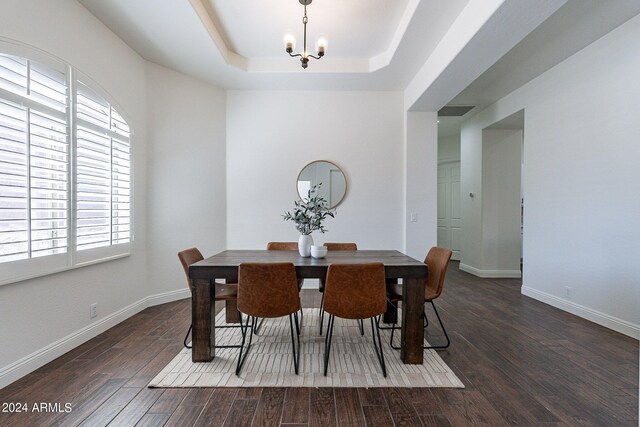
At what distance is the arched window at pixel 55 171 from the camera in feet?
6.04

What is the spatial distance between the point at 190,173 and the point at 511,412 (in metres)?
3.94

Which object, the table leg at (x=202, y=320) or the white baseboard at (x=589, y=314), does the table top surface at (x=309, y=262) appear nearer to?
the table leg at (x=202, y=320)

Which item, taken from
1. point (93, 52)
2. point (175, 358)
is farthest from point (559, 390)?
point (93, 52)

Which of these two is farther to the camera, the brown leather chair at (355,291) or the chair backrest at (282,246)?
the chair backrest at (282,246)

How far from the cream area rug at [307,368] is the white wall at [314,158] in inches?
70.7

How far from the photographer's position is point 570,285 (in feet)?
10.7

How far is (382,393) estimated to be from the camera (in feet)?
5.88

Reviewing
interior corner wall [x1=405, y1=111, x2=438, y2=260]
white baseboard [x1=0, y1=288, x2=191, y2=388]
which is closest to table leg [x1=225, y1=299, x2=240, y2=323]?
white baseboard [x1=0, y1=288, x2=191, y2=388]

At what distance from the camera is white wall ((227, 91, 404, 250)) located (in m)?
4.09

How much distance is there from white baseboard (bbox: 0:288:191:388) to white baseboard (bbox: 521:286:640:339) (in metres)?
4.95

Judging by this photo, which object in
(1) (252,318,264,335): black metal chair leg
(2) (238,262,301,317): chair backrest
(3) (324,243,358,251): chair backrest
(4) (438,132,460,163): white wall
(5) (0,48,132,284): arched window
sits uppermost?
(4) (438,132,460,163): white wall

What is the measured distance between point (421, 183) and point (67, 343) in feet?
14.0

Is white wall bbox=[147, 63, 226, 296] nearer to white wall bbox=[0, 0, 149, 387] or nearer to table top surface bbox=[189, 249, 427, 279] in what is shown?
white wall bbox=[0, 0, 149, 387]

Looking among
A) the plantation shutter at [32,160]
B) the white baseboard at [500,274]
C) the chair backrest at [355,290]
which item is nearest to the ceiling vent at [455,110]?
the white baseboard at [500,274]
